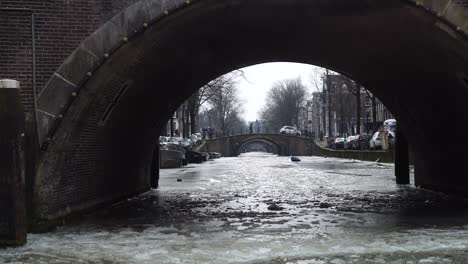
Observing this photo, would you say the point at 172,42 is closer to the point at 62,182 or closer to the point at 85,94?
the point at 85,94

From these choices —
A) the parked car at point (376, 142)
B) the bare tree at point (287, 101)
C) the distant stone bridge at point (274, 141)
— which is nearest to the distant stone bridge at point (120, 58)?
the parked car at point (376, 142)

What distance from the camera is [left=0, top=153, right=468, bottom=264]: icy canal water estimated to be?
24.4ft

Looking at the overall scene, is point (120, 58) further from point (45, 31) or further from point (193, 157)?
point (193, 157)

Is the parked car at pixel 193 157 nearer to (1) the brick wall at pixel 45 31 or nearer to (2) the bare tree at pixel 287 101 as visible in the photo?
(1) the brick wall at pixel 45 31

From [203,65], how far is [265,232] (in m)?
6.17

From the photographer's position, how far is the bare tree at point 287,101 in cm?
10894

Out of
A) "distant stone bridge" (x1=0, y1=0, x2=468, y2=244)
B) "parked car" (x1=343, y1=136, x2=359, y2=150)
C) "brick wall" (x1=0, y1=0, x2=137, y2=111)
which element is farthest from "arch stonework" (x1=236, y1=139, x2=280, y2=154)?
"brick wall" (x1=0, y1=0, x2=137, y2=111)

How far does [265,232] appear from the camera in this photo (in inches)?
366

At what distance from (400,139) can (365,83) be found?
3.34m

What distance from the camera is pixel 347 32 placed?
11.5 metres

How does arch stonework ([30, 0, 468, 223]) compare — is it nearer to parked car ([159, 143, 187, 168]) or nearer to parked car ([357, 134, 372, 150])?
parked car ([159, 143, 187, 168])

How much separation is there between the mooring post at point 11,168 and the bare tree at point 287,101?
10068 centimetres

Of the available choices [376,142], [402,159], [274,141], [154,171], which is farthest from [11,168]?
[274,141]

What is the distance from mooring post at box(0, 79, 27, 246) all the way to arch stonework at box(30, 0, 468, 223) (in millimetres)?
1079
